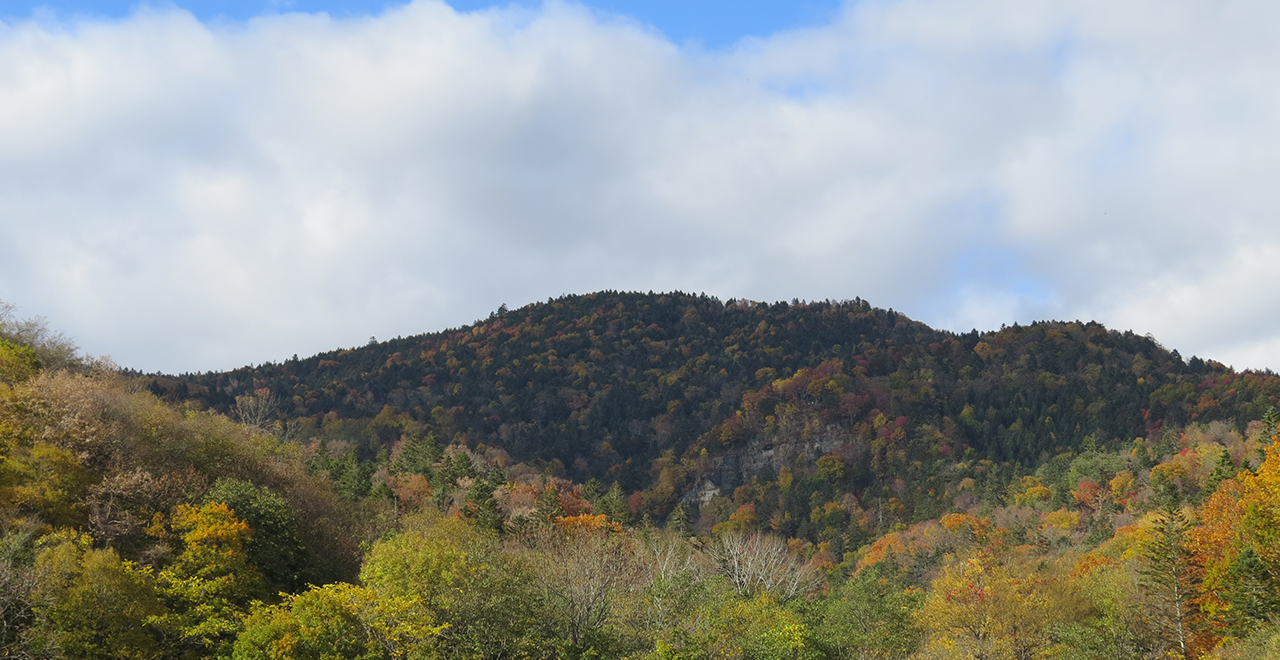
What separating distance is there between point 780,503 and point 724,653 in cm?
15625

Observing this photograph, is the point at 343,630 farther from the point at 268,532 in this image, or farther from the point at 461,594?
the point at 268,532

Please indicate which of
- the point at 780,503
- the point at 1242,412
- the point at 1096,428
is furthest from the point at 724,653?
the point at 1096,428

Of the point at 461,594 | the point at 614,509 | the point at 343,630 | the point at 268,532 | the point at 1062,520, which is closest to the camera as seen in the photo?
the point at 343,630

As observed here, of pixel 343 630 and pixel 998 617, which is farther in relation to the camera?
pixel 998 617

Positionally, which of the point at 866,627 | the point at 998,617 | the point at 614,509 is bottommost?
the point at 866,627

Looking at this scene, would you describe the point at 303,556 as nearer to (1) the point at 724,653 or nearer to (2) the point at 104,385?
(2) the point at 104,385

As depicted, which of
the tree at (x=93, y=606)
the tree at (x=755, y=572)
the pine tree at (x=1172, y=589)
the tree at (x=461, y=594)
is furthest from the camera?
the tree at (x=755, y=572)

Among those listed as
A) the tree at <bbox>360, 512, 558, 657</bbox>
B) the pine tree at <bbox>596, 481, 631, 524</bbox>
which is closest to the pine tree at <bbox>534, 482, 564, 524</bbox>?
the pine tree at <bbox>596, 481, 631, 524</bbox>

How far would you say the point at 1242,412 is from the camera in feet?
545

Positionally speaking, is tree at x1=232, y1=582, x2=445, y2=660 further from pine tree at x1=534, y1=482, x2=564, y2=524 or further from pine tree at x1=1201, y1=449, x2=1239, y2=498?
pine tree at x1=1201, y1=449, x2=1239, y2=498

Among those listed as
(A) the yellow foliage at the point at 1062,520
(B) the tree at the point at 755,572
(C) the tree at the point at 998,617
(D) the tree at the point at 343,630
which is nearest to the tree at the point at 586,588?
(D) the tree at the point at 343,630

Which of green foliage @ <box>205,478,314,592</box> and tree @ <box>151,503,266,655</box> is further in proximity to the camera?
green foliage @ <box>205,478,314,592</box>

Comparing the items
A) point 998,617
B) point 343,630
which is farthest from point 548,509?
point 343,630

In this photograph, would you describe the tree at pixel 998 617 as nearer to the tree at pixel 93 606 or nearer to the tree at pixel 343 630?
the tree at pixel 343 630
